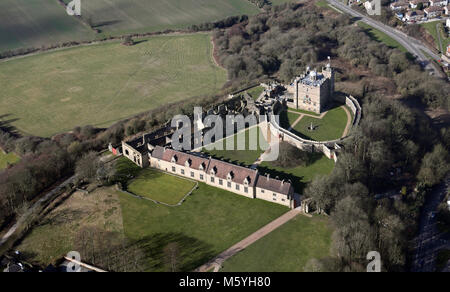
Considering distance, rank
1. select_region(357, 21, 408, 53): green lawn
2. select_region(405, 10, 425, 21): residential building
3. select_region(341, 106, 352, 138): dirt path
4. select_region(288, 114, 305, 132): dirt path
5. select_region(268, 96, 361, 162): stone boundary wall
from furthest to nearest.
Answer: select_region(405, 10, 425, 21): residential building < select_region(357, 21, 408, 53): green lawn < select_region(288, 114, 305, 132): dirt path < select_region(341, 106, 352, 138): dirt path < select_region(268, 96, 361, 162): stone boundary wall

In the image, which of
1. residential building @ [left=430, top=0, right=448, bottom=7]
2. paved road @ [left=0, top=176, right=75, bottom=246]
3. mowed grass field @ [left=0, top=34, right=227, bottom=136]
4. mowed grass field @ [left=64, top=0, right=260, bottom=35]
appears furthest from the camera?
mowed grass field @ [left=64, top=0, right=260, bottom=35]

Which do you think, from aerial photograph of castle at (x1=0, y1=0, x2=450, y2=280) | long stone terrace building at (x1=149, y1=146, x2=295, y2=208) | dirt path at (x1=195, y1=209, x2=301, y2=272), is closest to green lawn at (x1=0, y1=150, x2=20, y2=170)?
aerial photograph of castle at (x1=0, y1=0, x2=450, y2=280)

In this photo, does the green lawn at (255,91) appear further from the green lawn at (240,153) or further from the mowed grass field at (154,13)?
the mowed grass field at (154,13)

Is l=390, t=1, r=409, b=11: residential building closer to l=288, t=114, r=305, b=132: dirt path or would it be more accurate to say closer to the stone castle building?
the stone castle building

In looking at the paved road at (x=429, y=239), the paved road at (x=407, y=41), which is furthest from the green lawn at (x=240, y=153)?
the paved road at (x=407, y=41)

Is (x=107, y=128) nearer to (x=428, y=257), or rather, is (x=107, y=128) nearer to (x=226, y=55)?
(x=226, y=55)

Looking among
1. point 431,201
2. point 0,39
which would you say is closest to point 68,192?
point 431,201
